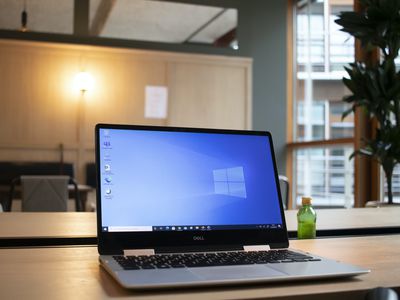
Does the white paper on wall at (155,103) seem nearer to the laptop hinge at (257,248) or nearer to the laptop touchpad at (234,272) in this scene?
the laptop hinge at (257,248)

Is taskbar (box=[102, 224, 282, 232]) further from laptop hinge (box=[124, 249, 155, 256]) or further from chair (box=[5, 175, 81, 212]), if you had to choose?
chair (box=[5, 175, 81, 212])

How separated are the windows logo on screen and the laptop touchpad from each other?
0.25 m

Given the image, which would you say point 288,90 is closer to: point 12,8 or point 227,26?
point 227,26

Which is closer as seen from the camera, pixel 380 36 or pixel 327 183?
pixel 380 36

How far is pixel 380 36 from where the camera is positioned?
336 centimetres

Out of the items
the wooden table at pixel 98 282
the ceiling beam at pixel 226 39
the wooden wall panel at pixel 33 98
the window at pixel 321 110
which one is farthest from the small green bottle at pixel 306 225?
the ceiling beam at pixel 226 39

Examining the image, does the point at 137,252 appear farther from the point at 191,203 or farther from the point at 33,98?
the point at 33,98

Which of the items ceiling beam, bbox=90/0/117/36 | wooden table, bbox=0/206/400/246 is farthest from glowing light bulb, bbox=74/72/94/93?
wooden table, bbox=0/206/400/246

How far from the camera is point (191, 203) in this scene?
1076 millimetres

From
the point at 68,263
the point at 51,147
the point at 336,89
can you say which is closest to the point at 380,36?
the point at 336,89

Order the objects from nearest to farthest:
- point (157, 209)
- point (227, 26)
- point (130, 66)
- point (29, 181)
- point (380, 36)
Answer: point (157, 209), point (380, 36), point (29, 181), point (130, 66), point (227, 26)

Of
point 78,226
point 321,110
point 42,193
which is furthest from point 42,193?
point 321,110

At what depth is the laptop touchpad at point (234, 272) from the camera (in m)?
0.82

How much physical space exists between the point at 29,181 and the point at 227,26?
12.9ft
